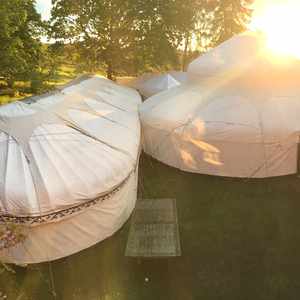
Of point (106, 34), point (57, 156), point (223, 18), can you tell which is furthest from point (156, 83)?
point (223, 18)

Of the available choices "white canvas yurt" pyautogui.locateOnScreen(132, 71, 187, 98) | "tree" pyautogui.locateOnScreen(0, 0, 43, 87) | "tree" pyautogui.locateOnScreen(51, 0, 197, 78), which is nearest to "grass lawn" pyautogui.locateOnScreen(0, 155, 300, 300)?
"white canvas yurt" pyautogui.locateOnScreen(132, 71, 187, 98)

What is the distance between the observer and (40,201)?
6371 millimetres

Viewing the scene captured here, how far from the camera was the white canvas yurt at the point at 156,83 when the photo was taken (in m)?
21.0

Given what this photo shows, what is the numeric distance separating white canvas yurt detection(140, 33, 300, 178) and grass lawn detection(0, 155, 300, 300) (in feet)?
4.79

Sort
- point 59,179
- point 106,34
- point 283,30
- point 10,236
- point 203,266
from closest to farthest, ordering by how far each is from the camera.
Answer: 1. point 10,236
2. point 59,179
3. point 203,266
4. point 283,30
5. point 106,34

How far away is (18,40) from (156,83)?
844 centimetres

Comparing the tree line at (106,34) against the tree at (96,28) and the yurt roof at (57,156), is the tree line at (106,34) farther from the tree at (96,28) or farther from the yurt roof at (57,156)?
the yurt roof at (57,156)

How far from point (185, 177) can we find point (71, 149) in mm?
4699

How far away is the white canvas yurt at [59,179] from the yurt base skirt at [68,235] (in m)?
0.02

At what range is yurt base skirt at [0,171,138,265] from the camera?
21.6 ft

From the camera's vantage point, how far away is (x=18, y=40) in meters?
19.5

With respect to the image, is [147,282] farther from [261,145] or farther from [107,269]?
[261,145]

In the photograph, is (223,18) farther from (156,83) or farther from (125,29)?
(156,83)

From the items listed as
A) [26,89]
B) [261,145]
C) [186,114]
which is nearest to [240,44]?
[186,114]
